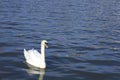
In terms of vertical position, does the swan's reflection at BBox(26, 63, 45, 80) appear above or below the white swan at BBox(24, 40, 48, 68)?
below

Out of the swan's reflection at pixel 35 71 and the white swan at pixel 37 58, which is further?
the white swan at pixel 37 58

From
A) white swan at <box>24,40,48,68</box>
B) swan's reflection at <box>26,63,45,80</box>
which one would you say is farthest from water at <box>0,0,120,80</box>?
white swan at <box>24,40,48,68</box>

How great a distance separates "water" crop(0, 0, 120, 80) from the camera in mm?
22078

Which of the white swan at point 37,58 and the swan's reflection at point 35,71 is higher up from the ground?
the white swan at point 37,58

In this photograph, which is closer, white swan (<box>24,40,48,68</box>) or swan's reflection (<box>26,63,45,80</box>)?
swan's reflection (<box>26,63,45,80</box>)

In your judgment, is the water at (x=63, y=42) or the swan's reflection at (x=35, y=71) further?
the water at (x=63, y=42)

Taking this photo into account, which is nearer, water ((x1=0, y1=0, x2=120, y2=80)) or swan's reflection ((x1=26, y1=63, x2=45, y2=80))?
swan's reflection ((x1=26, y1=63, x2=45, y2=80))

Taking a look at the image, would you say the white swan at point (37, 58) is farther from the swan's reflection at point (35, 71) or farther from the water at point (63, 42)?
the water at point (63, 42)

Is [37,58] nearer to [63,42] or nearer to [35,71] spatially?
[35,71]

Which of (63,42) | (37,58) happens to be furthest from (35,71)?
(63,42)

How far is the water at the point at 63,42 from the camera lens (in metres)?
22.1

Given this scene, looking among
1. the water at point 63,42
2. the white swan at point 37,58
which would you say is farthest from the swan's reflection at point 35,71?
the white swan at point 37,58

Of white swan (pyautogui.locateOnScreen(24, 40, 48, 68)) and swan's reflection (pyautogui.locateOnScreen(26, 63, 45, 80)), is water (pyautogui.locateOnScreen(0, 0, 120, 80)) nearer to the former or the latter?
swan's reflection (pyautogui.locateOnScreen(26, 63, 45, 80))

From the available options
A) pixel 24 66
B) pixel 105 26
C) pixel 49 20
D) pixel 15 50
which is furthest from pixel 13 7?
pixel 24 66
